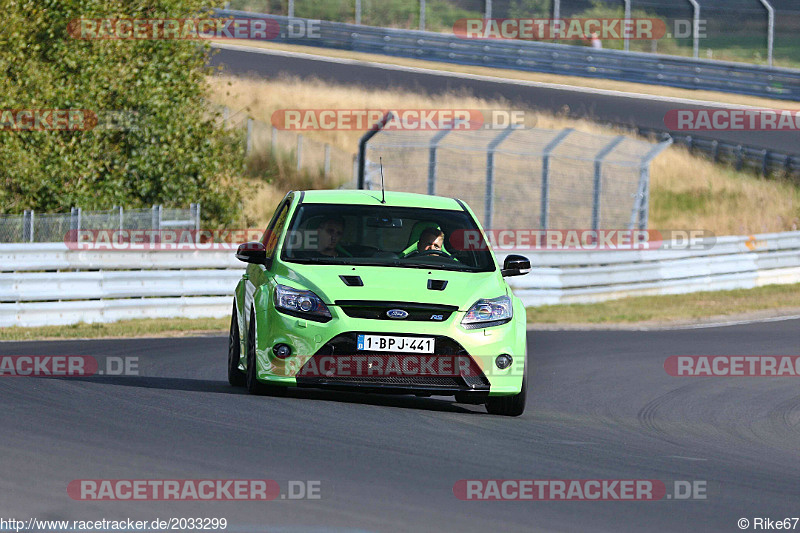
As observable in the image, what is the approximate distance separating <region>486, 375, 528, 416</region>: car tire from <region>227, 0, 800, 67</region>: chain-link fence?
91.7ft

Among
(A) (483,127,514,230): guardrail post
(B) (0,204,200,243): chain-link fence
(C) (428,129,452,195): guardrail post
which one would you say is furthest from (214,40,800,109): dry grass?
(B) (0,204,200,243): chain-link fence

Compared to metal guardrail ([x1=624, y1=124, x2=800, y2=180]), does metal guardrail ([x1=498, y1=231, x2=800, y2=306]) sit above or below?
below

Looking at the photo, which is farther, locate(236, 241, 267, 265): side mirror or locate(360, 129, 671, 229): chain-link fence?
locate(360, 129, 671, 229): chain-link fence

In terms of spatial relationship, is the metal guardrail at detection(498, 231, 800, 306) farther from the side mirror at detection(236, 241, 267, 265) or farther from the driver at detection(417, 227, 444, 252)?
the side mirror at detection(236, 241, 267, 265)

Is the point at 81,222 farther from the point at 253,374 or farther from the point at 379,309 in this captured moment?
the point at 379,309

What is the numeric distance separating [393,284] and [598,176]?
53.6 ft

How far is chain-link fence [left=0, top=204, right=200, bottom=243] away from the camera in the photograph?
797 inches

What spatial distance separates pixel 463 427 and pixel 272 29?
3541 cm

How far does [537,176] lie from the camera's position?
31188 millimetres

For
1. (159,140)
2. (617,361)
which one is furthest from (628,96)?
(617,361)

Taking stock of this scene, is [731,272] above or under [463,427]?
under

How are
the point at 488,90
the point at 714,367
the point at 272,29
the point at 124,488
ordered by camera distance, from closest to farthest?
the point at 124,488
the point at 714,367
the point at 488,90
the point at 272,29

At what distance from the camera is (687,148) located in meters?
37.3

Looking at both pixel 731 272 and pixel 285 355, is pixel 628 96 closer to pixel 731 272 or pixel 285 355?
pixel 731 272
